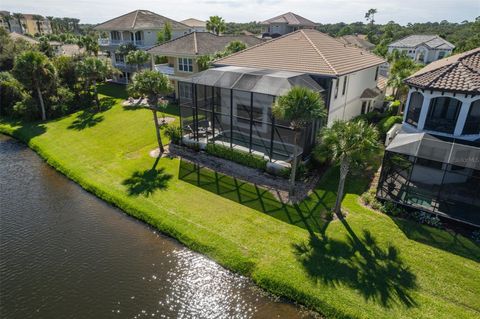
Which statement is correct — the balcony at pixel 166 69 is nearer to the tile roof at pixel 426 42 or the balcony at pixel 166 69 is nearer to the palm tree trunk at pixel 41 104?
the palm tree trunk at pixel 41 104

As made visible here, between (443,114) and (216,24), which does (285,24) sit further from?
(443,114)

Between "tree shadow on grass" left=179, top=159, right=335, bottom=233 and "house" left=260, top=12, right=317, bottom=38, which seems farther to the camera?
"house" left=260, top=12, right=317, bottom=38

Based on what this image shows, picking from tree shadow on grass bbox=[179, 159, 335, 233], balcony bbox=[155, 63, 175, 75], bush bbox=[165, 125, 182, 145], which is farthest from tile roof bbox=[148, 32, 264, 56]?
tree shadow on grass bbox=[179, 159, 335, 233]

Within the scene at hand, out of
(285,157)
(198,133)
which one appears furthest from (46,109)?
(285,157)

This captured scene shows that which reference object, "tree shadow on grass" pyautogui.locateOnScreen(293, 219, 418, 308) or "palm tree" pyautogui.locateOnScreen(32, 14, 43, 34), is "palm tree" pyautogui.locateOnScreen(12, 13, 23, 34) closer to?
"palm tree" pyautogui.locateOnScreen(32, 14, 43, 34)

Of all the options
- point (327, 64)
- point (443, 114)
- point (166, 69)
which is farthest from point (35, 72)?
point (443, 114)

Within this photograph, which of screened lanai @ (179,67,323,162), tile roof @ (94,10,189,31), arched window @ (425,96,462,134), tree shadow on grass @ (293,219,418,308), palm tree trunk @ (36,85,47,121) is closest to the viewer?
tree shadow on grass @ (293,219,418,308)

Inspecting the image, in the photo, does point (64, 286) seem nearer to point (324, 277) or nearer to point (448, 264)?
point (324, 277)
